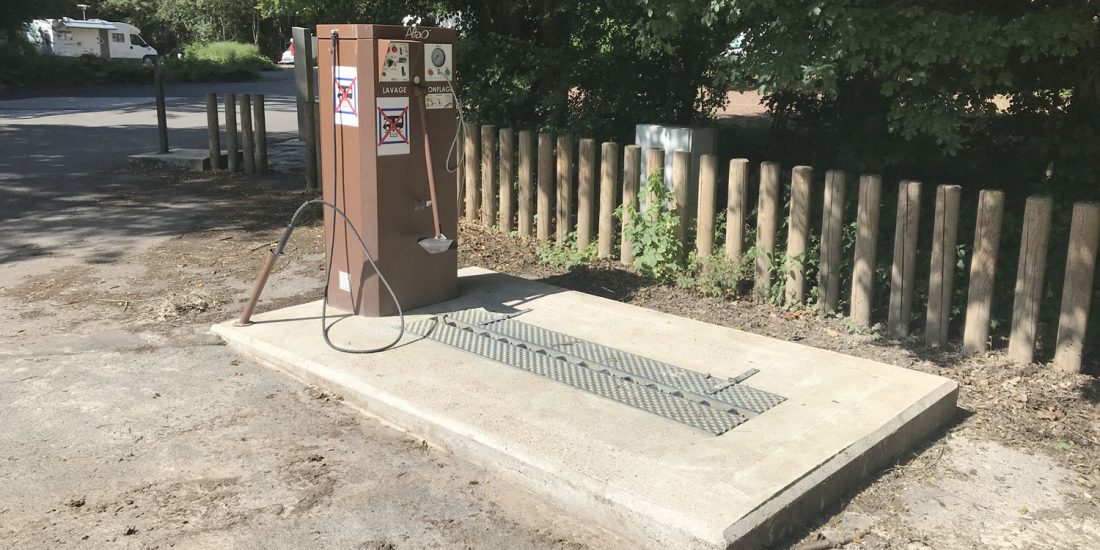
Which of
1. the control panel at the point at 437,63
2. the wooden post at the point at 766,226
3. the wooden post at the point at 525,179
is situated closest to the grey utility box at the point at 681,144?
the wooden post at the point at 766,226

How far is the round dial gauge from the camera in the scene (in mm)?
5695

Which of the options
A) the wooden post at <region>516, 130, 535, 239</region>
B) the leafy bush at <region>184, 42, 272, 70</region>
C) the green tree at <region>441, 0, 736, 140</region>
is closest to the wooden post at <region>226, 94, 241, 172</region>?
the green tree at <region>441, 0, 736, 140</region>

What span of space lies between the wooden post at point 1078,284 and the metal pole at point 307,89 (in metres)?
6.59

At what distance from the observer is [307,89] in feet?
32.1

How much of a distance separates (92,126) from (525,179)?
38.3ft

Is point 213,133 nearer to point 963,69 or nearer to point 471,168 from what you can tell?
point 471,168

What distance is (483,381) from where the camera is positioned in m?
4.75

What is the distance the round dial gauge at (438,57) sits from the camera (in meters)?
5.70

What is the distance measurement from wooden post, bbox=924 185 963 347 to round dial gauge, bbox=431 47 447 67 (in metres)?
3.02

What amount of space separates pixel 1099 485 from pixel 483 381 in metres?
2.78

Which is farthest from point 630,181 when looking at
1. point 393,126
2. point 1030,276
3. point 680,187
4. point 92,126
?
point 92,126

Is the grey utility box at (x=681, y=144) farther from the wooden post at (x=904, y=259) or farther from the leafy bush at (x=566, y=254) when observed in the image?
the wooden post at (x=904, y=259)

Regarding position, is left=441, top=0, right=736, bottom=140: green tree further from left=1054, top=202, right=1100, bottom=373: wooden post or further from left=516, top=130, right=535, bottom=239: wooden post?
left=1054, top=202, right=1100, bottom=373: wooden post

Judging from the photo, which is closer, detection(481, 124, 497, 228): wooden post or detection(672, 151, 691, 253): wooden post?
detection(672, 151, 691, 253): wooden post
